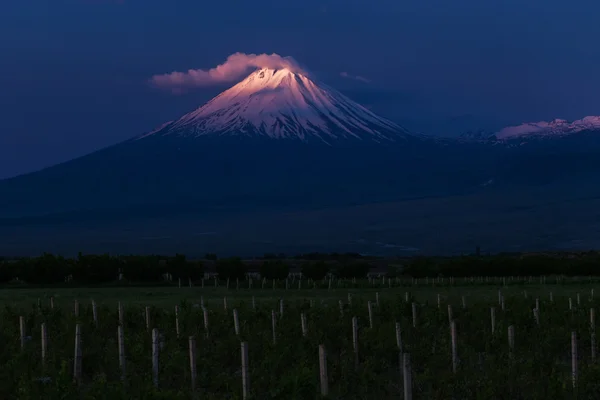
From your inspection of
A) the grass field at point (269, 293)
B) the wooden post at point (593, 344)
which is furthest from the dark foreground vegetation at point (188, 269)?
the wooden post at point (593, 344)

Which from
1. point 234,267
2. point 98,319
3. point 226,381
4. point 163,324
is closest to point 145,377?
point 226,381

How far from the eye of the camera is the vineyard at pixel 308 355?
59.5 feet

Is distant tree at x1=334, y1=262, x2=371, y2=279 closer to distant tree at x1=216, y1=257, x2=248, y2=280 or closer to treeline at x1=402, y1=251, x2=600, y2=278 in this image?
treeline at x1=402, y1=251, x2=600, y2=278

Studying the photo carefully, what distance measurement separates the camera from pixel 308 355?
22.4m

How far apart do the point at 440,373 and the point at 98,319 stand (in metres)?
14.3

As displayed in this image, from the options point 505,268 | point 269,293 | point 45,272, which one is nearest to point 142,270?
point 45,272

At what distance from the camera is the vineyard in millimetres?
18141

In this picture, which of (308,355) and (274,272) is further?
(274,272)

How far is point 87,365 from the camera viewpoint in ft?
74.8

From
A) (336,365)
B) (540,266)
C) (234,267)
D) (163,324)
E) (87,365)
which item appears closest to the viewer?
(336,365)

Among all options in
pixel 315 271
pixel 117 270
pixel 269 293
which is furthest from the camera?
pixel 315 271

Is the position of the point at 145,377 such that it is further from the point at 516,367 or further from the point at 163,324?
the point at 163,324

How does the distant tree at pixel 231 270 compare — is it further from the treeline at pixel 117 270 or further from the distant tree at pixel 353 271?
the distant tree at pixel 353 271

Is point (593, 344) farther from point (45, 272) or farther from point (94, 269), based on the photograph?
point (45, 272)
